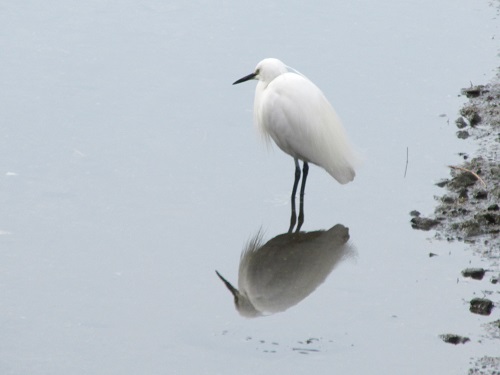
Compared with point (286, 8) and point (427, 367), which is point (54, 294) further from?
point (286, 8)

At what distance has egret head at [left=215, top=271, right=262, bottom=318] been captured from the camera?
5020 millimetres

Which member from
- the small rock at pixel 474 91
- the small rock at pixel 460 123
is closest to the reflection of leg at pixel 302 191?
the small rock at pixel 460 123

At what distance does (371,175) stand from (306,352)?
6.82 ft

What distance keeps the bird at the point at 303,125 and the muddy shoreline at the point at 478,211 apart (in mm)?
638

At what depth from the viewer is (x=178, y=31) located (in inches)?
338

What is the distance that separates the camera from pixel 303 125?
6285 millimetres

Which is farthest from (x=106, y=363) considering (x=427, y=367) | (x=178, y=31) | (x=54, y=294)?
(x=178, y=31)

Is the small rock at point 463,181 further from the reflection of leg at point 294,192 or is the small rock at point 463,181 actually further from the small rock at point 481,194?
the reflection of leg at point 294,192

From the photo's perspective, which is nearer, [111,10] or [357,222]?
[357,222]

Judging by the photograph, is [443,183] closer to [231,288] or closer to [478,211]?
[478,211]

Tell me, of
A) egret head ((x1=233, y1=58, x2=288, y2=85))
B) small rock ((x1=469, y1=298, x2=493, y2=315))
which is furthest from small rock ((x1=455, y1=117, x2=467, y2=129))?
small rock ((x1=469, y1=298, x2=493, y2=315))

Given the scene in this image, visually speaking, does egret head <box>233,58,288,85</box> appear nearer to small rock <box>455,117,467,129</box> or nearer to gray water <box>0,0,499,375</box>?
gray water <box>0,0,499,375</box>

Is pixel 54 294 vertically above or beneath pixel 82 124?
beneath

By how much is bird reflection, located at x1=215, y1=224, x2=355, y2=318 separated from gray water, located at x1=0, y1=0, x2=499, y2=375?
73 millimetres
